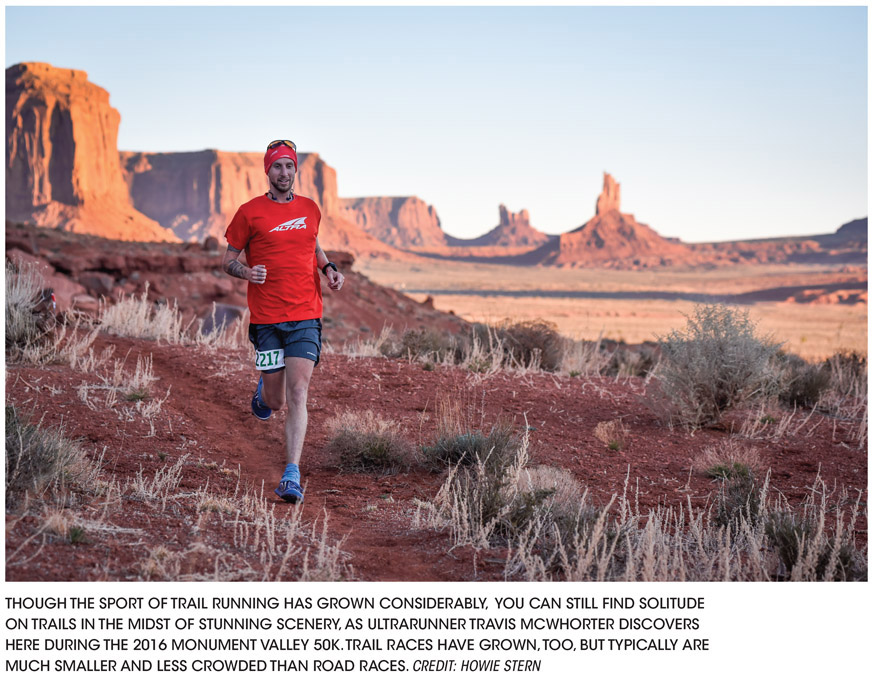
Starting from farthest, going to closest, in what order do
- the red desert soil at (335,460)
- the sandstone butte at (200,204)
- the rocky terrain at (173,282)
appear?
the sandstone butte at (200,204) < the rocky terrain at (173,282) < the red desert soil at (335,460)

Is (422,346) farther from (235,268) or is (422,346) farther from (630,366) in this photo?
(235,268)

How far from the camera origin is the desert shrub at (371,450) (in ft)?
18.3

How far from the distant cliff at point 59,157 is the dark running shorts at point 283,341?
82670 millimetres

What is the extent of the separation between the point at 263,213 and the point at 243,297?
18289 millimetres

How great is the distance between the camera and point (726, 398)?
7.23m

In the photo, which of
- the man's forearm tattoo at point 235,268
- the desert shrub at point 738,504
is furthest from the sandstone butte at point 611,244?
the man's forearm tattoo at point 235,268

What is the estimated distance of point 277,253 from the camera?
464 centimetres

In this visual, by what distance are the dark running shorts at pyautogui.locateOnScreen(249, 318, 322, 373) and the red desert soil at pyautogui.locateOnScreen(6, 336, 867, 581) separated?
70 centimetres

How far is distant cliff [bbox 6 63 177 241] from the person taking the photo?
3324 inches

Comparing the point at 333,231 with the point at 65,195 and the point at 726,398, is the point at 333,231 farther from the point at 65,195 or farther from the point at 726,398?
the point at 726,398

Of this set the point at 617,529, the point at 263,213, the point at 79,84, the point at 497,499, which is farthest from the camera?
the point at 79,84

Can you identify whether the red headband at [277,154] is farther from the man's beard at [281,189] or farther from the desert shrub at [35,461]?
the desert shrub at [35,461]
